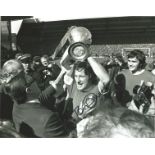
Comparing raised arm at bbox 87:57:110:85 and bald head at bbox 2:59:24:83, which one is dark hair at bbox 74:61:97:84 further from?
bald head at bbox 2:59:24:83

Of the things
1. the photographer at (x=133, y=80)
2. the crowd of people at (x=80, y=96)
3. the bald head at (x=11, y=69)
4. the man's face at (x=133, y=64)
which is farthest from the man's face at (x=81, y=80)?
the bald head at (x=11, y=69)

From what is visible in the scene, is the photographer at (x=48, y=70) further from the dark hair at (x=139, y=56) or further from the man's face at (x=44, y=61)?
the dark hair at (x=139, y=56)

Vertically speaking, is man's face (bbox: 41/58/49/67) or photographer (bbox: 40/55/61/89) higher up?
man's face (bbox: 41/58/49/67)

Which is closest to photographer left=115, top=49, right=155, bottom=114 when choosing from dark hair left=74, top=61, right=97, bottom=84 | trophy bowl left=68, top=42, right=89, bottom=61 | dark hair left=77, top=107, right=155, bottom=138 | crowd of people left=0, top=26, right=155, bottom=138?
crowd of people left=0, top=26, right=155, bottom=138

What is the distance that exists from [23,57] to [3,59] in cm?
27

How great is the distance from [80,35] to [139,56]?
0.84 meters

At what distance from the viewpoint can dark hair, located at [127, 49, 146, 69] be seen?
468 cm

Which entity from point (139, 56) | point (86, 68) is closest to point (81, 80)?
point (86, 68)

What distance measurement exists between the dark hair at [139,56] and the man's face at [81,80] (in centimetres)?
65

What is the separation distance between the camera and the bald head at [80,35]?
476cm

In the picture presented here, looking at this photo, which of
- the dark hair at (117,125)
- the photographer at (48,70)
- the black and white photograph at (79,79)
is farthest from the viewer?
the photographer at (48,70)

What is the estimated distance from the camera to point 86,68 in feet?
15.5
